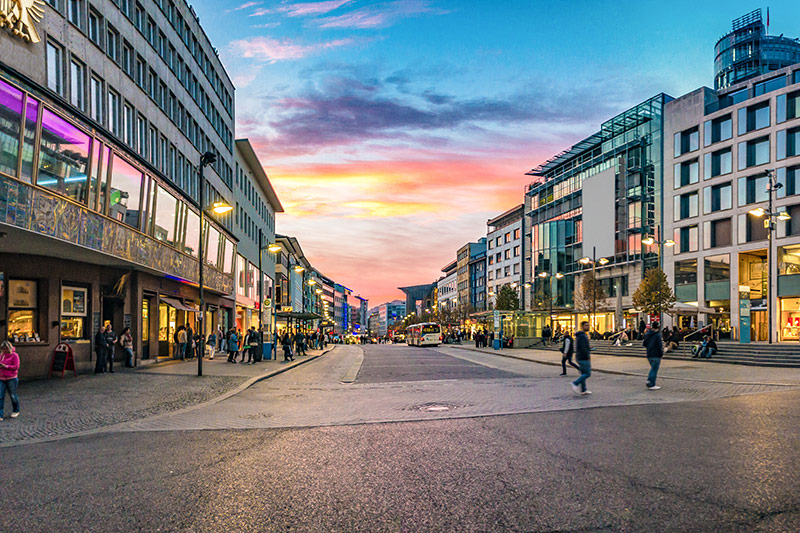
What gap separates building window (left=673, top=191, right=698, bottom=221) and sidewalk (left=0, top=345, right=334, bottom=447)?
4546 cm

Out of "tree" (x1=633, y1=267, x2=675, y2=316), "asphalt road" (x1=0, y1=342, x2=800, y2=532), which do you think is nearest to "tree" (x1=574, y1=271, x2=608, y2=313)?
"tree" (x1=633, y1=267, x2=675, y2=316)

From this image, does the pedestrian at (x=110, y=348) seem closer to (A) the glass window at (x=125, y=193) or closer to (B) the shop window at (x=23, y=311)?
(B) the shop window at (x=23, y=311)

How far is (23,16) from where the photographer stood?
17469mm

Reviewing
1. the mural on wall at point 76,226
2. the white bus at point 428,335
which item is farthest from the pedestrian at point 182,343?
the white bus at point 428,335

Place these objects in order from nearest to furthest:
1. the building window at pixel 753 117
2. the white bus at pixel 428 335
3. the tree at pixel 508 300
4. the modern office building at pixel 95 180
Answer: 1. the modern office building at pixel 95 180
2. the building window at pixel 753 117
3. the white bus at pixel 428 335
4. the tree at pixel 508 300

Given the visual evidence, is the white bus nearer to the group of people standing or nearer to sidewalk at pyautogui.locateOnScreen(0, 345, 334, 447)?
sidewalk at pyautogui.locateOnScreen(0, 345, 334, 447)

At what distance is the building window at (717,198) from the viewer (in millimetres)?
52306

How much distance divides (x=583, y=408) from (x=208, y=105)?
3673cm

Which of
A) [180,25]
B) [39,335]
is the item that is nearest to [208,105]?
[180,25]

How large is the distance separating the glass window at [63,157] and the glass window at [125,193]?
6.79ft

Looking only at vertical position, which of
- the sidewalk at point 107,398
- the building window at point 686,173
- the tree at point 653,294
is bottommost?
the sidewalk at point 107,398

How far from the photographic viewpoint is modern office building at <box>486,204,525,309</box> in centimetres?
10250

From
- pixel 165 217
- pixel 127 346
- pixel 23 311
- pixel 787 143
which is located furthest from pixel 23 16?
pixel 787 143

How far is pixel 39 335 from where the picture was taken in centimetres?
1983
